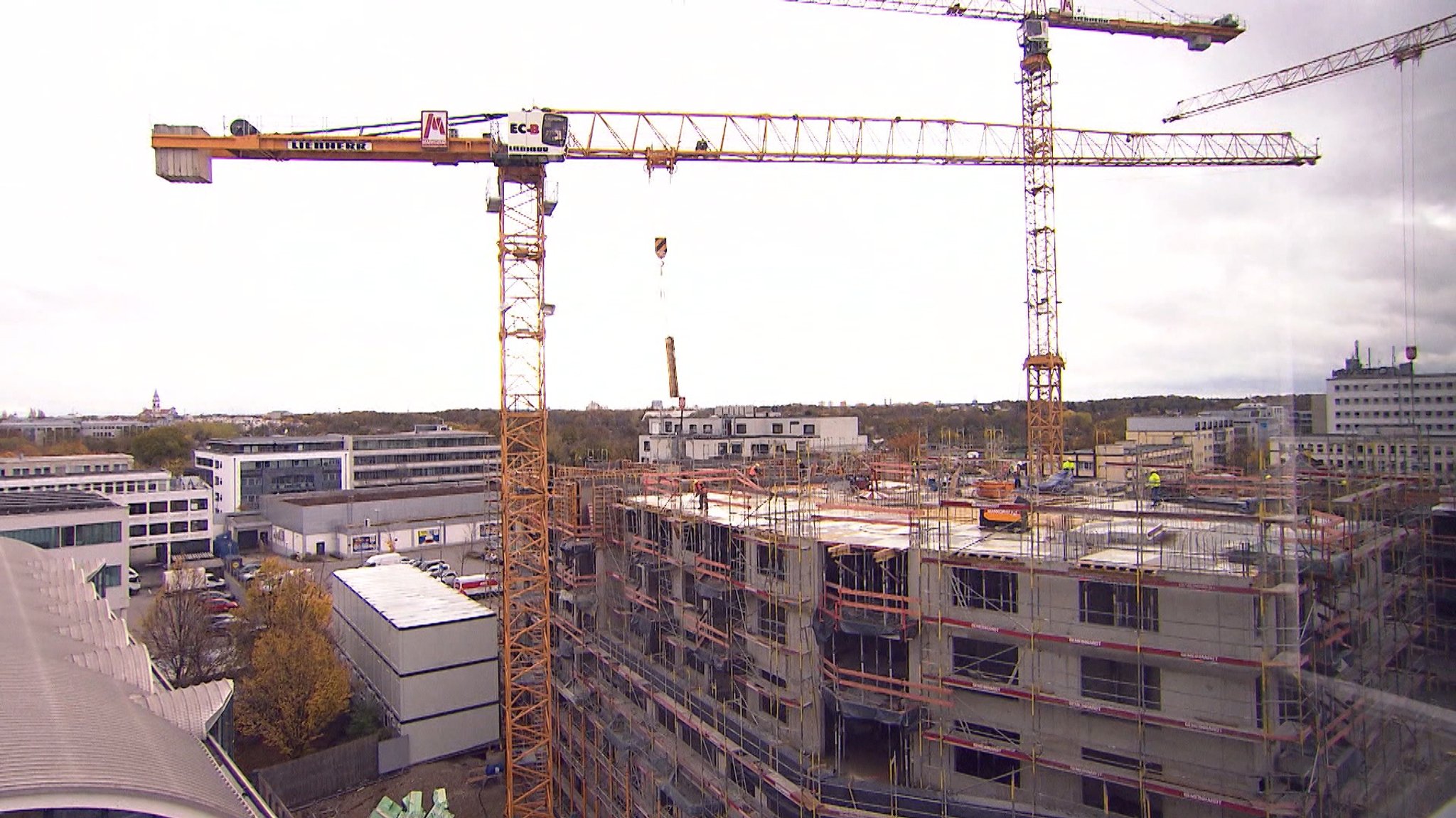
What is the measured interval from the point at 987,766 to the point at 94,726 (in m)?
10.2

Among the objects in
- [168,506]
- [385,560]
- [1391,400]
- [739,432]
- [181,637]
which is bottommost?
[181,637]

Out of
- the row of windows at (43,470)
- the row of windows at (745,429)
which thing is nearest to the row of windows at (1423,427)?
the row of windows at (745,429)

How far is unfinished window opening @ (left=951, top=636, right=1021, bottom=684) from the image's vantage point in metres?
8.95

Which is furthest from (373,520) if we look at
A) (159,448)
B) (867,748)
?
(867,748)

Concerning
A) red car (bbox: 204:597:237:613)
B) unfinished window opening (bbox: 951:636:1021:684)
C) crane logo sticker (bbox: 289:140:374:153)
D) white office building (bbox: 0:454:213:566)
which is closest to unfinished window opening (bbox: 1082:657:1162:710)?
unfinished window opening (bbox: 951:636:1021:684)

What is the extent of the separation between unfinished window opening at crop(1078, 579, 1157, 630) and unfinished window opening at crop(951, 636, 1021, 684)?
3.17 feet

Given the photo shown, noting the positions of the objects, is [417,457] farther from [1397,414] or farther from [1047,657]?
[1397,414]

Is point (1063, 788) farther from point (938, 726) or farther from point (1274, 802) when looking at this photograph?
point (1274, 802)

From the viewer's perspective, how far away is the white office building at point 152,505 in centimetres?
3794

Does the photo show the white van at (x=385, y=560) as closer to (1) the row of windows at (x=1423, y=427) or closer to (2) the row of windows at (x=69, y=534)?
(2) the row of windows at (x=69, y=534)

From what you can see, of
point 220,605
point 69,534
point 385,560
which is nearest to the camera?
point 69,534

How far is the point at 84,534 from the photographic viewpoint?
25.0 meters

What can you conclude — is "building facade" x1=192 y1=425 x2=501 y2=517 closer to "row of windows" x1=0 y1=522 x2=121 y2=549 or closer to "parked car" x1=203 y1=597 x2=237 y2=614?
"parked car" x1=203 y1=597 x2=237 y2=614

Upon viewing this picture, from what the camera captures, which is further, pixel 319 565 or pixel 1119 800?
pixel 319 565
